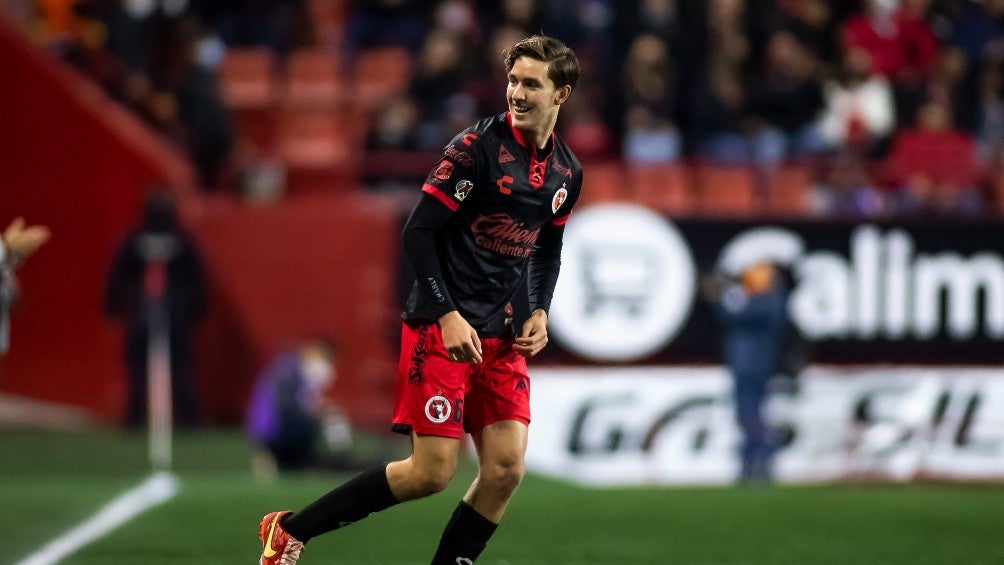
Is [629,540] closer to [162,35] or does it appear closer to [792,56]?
[792,56]

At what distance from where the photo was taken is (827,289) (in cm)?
1593

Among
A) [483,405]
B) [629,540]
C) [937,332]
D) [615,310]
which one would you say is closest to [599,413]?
[615,310]

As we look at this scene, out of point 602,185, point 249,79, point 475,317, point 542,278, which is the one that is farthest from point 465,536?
point 249,79

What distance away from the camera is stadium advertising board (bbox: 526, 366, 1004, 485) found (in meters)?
15.3

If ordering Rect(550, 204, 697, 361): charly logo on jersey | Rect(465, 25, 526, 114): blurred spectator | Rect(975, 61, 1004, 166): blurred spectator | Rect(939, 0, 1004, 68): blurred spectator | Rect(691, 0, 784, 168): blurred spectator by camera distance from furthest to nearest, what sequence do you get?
Rect(939, 0, 1004, 68): blurred spectator < Rect(975, 61, 1004, 166): blurred spectator < Rect(691, 0, 784, 168): blurred spectator < Rect(465, 25, 526, 114): blurred spectator < Rect(550, 204, 697, 361): charly logo on jersey

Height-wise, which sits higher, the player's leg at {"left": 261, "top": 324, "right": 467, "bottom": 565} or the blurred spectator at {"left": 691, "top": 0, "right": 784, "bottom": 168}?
the blurred spectator at {"left": 691, "top": 0, "right": 784, "bottom": 168}

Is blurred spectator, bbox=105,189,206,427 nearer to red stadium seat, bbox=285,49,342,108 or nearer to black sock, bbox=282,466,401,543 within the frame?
red stadium seat, bbox=285,49,342,108

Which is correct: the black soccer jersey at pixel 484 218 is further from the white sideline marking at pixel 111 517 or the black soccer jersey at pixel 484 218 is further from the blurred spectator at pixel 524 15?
the blurred spectator at pixel 524 15

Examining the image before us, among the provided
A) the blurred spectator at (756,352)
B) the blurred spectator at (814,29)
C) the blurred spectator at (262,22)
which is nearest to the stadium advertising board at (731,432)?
the blurred spectator at (756,352)

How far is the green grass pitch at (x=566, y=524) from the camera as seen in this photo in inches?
323

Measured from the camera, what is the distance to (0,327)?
654 centimetres

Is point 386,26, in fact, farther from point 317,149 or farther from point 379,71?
point 317,149

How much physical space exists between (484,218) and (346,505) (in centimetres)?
122

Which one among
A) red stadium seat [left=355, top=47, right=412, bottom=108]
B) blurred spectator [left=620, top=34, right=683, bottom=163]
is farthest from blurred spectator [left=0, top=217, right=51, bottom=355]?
red stadium seat [left=355, top=47, right=412, bottom=108]
